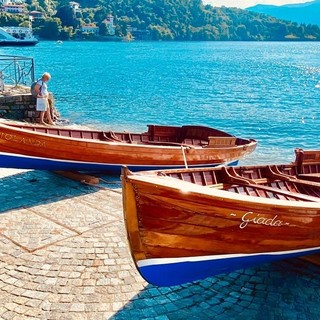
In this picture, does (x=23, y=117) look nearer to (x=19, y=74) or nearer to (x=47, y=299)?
(x=19, y=74)

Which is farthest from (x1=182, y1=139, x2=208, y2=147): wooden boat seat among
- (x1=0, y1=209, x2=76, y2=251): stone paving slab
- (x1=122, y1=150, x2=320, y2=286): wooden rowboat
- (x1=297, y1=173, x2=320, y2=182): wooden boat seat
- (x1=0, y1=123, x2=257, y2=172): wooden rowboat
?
(x1=122, y1=150, x2=320, y2=286): wooden rowboat

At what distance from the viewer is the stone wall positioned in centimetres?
1859

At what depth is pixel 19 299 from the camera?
246 inches

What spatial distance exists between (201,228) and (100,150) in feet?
19.4

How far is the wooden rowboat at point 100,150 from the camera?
34.1 feet

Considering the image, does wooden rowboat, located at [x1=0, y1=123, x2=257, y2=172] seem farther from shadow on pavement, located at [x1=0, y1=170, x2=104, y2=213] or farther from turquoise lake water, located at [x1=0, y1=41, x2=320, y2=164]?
turquoise lake water, located at [x1=0, y1=41, x2=320, y2=164]

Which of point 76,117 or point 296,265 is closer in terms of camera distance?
point 296,265

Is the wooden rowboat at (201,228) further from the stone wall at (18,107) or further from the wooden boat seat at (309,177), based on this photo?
the stone wall at (18,107)

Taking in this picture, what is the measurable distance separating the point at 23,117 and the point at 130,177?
47.3 ft

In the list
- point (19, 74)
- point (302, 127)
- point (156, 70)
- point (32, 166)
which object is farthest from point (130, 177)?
point (156, 70)

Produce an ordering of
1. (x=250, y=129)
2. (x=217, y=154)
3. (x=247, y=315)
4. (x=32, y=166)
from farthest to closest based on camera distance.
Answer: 1. (x=250, y=129)
2. (x=217, y=154)
3. (x=32, y=166)
4. (x=247, y=315)

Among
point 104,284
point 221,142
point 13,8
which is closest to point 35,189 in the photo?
point 104,284

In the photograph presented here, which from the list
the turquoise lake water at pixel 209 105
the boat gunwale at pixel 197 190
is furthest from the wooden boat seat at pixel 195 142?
the boat gunwale at pixel 197 190

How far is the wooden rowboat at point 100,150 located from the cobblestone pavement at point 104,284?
6.12 feet
